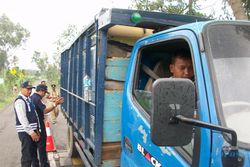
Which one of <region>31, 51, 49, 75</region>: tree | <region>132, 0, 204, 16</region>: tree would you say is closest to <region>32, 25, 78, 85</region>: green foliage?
<region>31, 51, 49, 75</region>: tree

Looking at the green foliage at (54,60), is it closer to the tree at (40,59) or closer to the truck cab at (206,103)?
the tree at (40,59)

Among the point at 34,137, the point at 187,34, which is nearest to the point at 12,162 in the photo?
the point at 34,137

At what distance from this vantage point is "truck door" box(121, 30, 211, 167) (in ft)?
5.95

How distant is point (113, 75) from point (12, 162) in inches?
199

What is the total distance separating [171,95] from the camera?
156 cm

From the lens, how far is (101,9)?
136 inches

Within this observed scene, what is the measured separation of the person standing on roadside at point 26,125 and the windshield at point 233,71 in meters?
4.37

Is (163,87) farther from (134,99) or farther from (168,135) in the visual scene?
(134,99)

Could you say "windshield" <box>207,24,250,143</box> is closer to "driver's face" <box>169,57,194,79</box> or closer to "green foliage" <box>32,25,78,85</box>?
"driver's face" <box>169,57,194,79</box>

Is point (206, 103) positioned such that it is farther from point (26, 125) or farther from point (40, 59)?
point (40, 59)

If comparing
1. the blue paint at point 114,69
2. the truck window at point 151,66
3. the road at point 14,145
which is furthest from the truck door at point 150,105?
the road at point 14,145

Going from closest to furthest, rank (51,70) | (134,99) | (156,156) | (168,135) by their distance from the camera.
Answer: (168,135) < (156,156) < (134,99) < (51,70)

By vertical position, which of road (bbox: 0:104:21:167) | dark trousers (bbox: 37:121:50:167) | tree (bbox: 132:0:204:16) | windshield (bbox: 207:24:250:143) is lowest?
road (bbox: 0:104:21:167)

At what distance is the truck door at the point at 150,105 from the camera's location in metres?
1.81
